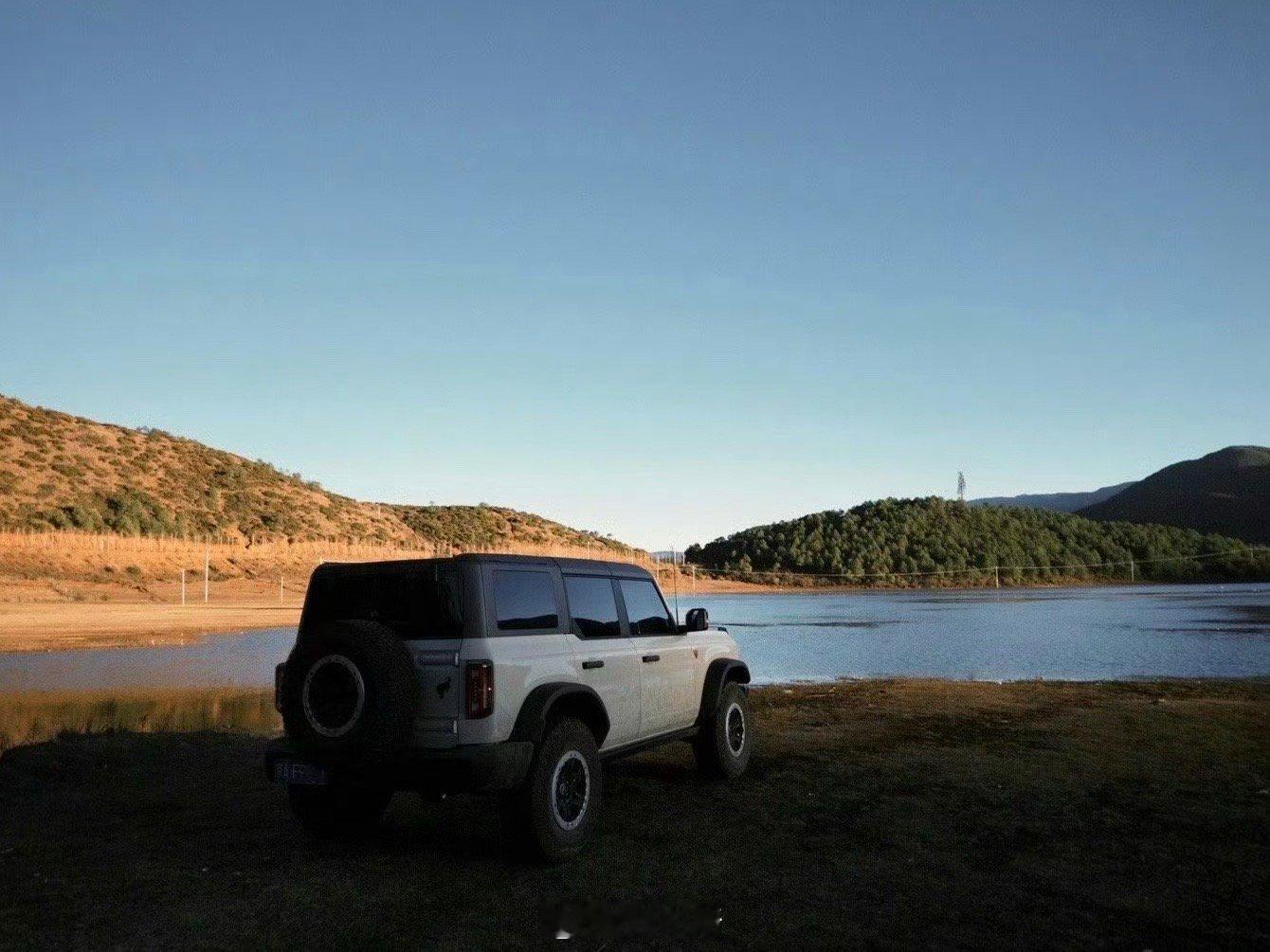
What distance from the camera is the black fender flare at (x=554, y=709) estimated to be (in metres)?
6.32

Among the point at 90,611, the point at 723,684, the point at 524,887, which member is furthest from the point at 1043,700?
the point at 90,611

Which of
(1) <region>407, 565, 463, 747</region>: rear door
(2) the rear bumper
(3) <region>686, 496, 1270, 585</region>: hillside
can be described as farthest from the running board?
(3) <region>686, 496, 1270, 585</region>: hillside

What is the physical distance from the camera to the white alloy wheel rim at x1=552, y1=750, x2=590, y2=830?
258 inches

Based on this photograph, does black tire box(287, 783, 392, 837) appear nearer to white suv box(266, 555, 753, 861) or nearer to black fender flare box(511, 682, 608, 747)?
white suv box(266, 555, 753, 861)

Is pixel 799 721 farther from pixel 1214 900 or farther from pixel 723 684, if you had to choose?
pixel 1214 900

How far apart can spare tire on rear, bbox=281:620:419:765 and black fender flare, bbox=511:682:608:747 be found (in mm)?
705

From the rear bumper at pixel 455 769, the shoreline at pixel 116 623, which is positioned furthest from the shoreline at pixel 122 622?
the rear bumper at pixel 455 769

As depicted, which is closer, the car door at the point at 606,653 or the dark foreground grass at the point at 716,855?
the dark foreground grass at the point at 716,855

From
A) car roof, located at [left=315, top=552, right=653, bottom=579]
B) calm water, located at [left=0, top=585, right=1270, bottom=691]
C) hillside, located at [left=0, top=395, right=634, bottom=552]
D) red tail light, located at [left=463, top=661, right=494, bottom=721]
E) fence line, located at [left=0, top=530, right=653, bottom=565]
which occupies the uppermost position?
hillside, located at [left=0, top=395, right=634, bottom=552]

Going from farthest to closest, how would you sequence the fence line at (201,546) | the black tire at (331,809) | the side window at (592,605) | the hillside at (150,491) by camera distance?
the hillside at (150,491)
the fence line at (201,546)
the side window at (592,605)
the black tire at (331,809)

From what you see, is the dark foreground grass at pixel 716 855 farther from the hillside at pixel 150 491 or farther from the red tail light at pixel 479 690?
the hillside at pixel 150 491

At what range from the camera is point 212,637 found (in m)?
31.1

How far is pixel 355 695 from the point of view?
20.5ft

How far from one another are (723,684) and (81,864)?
5452mm
